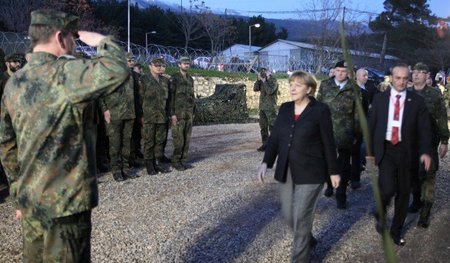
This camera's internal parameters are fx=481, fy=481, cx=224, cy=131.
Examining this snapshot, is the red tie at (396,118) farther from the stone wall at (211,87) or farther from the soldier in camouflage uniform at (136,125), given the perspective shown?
the stone wall at (211,87)

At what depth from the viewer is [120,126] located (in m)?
7.98

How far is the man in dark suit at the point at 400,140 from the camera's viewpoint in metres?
4.95

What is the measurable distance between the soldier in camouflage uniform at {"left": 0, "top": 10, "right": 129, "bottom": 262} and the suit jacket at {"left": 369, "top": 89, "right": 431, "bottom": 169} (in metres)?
3.38

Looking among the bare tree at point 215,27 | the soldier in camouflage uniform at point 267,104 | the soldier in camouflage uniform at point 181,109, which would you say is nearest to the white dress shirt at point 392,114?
the soldier in camouflage uniform at point 181,109

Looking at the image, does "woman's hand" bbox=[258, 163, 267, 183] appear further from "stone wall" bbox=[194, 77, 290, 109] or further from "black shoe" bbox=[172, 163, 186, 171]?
"stone wall" bbox=[194, 77, 290, 109]

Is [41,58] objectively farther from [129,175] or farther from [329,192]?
[129,175]

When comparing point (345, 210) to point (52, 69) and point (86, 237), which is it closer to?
point (86, 237)

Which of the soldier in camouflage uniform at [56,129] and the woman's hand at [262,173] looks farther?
the woman's hand at [262,173]

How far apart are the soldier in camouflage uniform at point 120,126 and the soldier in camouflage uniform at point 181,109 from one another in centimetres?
77

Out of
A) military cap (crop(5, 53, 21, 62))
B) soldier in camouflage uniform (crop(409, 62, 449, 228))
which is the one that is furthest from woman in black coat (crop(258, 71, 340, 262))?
military cap (crop(5, 53, 21, 62))

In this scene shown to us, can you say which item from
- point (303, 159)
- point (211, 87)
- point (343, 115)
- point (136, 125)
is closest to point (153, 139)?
point (136, 125)

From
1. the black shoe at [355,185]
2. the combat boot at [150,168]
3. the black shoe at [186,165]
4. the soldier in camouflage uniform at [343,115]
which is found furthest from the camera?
the black shoe at [186,165]

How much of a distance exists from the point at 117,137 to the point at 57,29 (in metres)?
5.49

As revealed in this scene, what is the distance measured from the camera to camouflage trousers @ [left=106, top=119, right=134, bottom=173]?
25.5 feet
